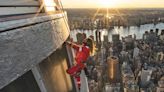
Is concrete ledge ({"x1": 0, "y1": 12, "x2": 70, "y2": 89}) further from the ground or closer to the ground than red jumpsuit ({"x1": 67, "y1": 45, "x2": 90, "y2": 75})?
further from the ground

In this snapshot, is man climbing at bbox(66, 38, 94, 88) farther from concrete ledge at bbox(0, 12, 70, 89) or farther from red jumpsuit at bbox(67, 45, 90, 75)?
concrete ledge at bbox(0, 12, 70, 89)

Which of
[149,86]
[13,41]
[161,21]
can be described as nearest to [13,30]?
[13,41]

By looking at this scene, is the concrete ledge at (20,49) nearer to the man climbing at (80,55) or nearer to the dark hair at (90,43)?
the man climbing at (80,55)

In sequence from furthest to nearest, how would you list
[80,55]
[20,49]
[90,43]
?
[90,43], [80,55], [20,49]

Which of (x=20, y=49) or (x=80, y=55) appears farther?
(x=80, y=55)

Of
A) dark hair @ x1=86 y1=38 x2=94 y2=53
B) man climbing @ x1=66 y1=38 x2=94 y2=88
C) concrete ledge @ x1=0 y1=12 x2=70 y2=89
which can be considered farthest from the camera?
dark hair @ x1=86 y1=38 x2=94 y2=53

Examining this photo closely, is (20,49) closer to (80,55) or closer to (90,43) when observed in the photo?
(80,55)

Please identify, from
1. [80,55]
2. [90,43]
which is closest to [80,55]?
[80,55]

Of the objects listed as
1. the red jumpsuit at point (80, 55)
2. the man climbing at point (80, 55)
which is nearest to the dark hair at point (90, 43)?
the man climbing at point (80, 55)

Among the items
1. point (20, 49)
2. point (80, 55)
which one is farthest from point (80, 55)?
point (20, 49)

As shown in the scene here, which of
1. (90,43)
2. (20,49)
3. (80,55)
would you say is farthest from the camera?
(90,43)

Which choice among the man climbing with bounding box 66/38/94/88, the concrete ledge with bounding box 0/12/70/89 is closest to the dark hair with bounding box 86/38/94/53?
the man climbing with bounding box 66/38/94/88

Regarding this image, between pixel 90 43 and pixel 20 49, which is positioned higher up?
pixel 20 49
